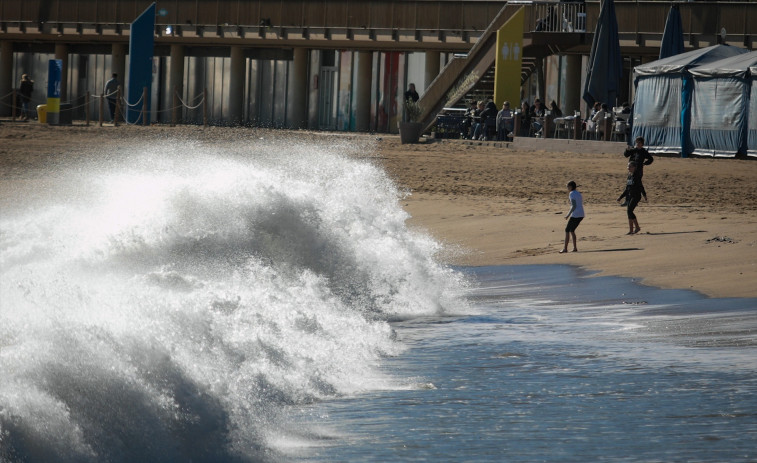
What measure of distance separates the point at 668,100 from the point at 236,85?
20148 mm

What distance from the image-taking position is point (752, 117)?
963 inches

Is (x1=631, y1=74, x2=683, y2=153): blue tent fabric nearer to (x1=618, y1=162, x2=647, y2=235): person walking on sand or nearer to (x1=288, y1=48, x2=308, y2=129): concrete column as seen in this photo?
(x1=618, y1=162, x2=647, y2=235): person walking on sand

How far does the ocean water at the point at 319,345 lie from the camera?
255 inches

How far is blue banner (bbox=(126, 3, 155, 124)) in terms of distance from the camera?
37188 millimetres

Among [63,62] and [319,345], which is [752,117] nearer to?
[319,345]

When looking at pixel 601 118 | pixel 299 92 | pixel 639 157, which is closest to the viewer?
pixel 639 157

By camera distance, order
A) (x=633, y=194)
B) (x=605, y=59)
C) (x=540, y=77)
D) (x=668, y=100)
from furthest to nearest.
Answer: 1. (x=540, y=77)
2. (x=605, y=59)
3. (x=668, y=100)
4. (x=633, y=194)

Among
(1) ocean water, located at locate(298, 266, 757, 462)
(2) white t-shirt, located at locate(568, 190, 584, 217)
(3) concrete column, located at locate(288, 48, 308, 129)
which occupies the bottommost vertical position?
(1) ocean water, located at locate(298, 266, 757, 462)

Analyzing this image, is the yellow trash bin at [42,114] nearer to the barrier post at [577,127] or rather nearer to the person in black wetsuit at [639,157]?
the barrier post at [577,127]

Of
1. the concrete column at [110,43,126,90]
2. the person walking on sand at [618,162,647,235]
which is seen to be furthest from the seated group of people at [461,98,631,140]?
the concrete column at [110,43,126,90]

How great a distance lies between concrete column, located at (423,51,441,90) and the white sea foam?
65.3 ft

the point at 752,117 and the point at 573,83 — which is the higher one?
the point at 573,83

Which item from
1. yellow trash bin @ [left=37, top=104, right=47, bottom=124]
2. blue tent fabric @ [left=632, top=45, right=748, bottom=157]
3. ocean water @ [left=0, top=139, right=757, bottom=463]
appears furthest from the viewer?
yellow trash bin @ [left=37, top=104, right=47, bottom=124]

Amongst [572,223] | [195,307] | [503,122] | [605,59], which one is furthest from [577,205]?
[503,122]
